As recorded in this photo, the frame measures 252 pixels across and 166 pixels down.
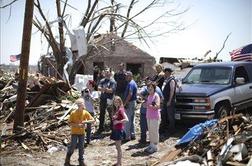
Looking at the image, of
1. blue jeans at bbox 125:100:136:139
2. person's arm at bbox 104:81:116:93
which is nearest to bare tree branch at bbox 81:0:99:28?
person's arm at bbox 104:81:116:93

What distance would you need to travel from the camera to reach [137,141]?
440 inches

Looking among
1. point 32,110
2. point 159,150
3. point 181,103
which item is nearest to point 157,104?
point 159,150

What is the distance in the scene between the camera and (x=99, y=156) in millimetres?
9938

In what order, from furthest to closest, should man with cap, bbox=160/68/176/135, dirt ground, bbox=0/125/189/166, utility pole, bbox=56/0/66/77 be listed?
utility pole, bbox=56/0/66/77
man with cap, bbox=160/68/176/135
dirt ground, bbox=0/125/189/166

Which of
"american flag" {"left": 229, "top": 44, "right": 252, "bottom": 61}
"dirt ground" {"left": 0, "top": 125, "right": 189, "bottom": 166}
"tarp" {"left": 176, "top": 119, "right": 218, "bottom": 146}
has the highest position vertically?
"american flag" {"left": 229, "top": 44, "right": 252, "bottom": 61}

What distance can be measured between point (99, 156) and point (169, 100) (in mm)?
2735

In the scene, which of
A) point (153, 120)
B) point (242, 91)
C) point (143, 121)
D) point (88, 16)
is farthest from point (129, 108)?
point (88, 16)

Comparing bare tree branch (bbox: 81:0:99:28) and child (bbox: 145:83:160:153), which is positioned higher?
bare tree branch (bbox: 81:0:99:28)

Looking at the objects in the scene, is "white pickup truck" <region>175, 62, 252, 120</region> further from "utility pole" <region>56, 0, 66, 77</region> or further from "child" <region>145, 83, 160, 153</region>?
"utility pole" <region>56, 0, 66, 77</region>

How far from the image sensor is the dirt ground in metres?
9.34

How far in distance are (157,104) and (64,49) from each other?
12807mm

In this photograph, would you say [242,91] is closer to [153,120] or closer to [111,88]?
[153,120]

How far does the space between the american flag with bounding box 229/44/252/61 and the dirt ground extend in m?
6.70

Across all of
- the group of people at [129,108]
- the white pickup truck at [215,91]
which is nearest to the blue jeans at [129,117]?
the group of people at [129,108]
